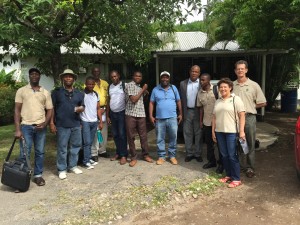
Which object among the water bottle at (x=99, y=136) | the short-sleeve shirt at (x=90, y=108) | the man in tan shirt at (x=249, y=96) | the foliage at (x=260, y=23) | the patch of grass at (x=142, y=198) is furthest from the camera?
the foliage at (x=260, y=23)

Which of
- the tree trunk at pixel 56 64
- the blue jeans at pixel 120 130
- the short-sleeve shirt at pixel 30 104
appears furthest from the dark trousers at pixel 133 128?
the tree trunk at pixel 56 64

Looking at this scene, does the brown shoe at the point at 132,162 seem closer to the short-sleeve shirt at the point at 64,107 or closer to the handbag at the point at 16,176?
the short-sleeve shirt at the point at 64,107

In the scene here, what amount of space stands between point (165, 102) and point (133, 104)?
56cm

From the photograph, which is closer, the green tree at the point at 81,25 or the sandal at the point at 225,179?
the green tree at the point at 81,25

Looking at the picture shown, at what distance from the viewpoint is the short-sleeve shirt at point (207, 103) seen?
18.9 ft

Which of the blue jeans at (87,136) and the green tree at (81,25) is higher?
the green tree at (81,25)

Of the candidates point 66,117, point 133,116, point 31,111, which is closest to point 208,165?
point 133,116

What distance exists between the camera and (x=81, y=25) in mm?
6340

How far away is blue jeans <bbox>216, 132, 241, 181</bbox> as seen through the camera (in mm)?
5123

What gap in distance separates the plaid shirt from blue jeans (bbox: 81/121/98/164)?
0.66m

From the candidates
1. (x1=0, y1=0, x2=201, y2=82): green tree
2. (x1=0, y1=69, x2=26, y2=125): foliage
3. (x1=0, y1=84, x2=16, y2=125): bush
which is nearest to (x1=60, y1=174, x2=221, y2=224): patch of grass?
(x1=0, y1=0, x2=201, y2=82): green tree

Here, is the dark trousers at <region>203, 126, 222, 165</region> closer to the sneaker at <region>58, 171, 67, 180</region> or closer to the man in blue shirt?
the man in blue shirt

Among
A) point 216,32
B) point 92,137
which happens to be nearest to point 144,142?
point 92,137

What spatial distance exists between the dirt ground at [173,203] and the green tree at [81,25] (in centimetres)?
218
